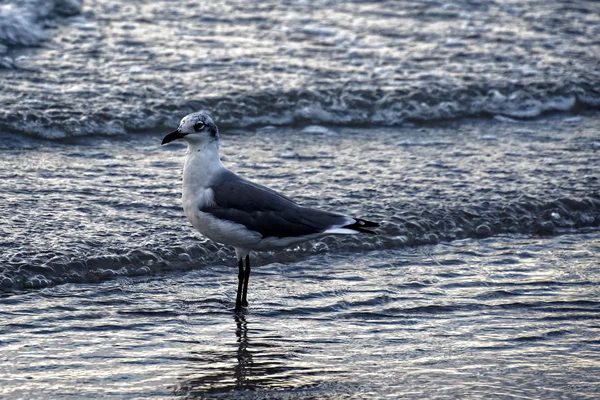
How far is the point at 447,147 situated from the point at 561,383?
15.9ft

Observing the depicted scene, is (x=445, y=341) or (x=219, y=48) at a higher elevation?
(x=219, y=48)

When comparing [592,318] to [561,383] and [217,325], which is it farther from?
[217,325]

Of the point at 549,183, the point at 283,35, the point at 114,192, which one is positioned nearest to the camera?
the point at 114,192

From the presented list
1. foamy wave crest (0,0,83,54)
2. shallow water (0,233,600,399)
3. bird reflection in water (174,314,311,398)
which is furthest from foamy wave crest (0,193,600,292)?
foamy wave crest (0,0,83,54)

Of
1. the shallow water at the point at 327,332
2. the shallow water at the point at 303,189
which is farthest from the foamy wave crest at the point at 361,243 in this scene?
the shallow water at the point at 327,332

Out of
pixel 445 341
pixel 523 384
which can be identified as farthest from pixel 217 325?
pixel 523 384

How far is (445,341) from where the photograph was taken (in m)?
5.41

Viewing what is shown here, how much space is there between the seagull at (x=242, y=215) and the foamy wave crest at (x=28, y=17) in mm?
6033

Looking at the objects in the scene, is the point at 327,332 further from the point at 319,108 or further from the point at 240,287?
the point at 319,108

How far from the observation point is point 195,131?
6082 millimetres

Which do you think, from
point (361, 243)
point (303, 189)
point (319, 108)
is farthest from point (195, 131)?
point (319, 108)

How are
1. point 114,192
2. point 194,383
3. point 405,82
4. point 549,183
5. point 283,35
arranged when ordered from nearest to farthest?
point 194,383
point 114,192
point 549,183
point 405,82
point 283,35

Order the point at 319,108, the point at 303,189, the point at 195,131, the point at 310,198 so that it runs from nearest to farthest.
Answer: the point at 195,131 < the point at 310,198 < the point at 303,189 < the point at 319,108

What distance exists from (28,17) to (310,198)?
6.17 meters
